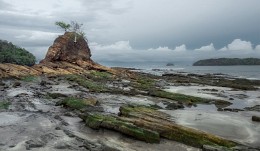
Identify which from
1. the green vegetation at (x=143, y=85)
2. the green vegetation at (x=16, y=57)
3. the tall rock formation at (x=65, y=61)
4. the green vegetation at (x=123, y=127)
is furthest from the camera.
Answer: the green vegetation at (x=16, y=57)

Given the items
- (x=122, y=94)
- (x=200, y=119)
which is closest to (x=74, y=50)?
(x=122, y=94)

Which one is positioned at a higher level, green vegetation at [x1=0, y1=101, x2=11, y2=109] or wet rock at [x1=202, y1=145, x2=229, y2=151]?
green vegetation at [x1=0, y1=101, x2=11, y2=109]

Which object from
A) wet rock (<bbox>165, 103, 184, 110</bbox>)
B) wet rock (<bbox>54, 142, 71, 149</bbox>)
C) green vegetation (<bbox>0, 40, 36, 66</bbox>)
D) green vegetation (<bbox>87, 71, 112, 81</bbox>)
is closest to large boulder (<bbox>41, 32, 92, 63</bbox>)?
green vegetation (<bbox>87, 71, 112, 81</bbox>)

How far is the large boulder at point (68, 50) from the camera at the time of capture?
3397 inches

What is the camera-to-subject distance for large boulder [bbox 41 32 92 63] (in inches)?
3397

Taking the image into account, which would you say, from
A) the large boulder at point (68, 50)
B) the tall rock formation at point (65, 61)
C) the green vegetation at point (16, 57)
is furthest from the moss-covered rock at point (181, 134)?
the green vegetation at point (16, 57)

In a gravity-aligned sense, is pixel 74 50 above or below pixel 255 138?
above

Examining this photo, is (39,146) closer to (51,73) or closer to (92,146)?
(92,146)

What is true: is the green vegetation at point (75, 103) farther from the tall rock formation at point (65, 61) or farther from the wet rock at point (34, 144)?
the tall rock formation at point (65, 61)

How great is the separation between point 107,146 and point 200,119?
39.1 ft

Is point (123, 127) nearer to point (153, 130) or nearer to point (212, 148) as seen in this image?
point (153, 130)

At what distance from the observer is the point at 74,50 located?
90750mm

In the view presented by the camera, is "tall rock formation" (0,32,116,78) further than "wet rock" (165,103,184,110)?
Yes

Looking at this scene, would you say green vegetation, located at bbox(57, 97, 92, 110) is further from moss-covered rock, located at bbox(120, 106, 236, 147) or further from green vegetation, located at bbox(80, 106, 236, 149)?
moss-covered rock, located at bbox(120, 106, 236, 147)
